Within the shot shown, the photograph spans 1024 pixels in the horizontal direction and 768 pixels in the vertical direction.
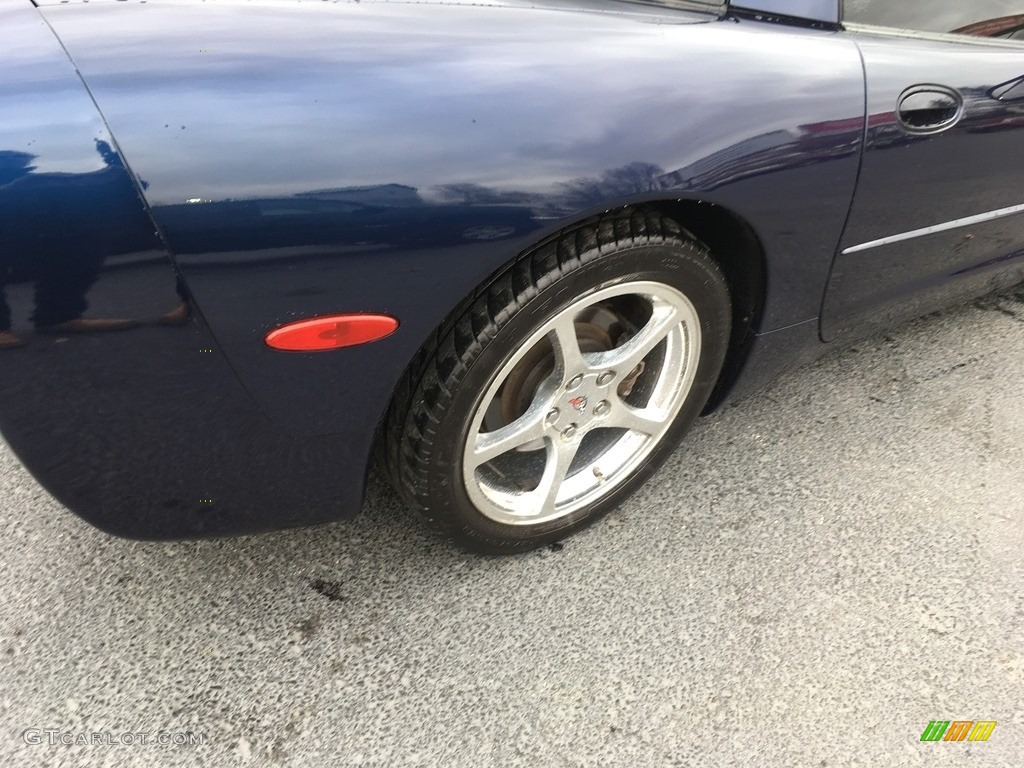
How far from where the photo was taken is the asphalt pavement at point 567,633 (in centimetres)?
149

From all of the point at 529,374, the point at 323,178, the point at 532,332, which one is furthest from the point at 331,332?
the point at 529,374

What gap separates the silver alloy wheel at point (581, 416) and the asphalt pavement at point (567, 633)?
0.18m

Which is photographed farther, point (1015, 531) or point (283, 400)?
point (1015, 531)

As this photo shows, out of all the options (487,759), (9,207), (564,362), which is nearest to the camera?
(9,207)

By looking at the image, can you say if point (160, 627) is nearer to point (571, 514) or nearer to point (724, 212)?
point (571, 514)

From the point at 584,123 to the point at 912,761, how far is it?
1428mm

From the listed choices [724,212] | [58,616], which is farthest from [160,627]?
[724,212]

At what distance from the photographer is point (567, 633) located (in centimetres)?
169

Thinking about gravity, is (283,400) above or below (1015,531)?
above

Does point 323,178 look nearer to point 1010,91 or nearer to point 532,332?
point 532,332

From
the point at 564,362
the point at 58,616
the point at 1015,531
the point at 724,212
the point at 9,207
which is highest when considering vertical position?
the point at 9,207

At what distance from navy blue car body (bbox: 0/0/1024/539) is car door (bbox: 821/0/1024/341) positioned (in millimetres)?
14

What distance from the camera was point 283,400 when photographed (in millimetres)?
1278

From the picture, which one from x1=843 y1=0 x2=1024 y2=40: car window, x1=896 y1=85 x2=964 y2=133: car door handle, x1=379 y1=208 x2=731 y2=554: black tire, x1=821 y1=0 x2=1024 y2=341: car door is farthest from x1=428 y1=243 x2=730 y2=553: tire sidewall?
x1=843 y1=0 x2=1024 y2=40: car window
